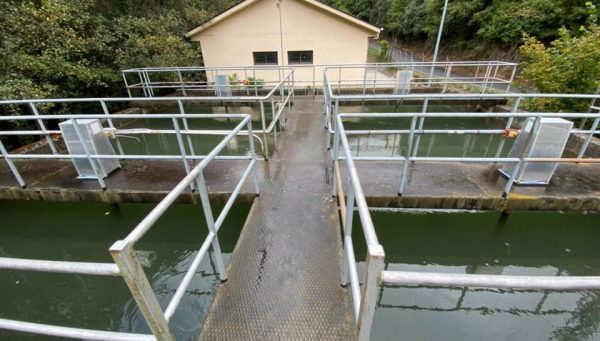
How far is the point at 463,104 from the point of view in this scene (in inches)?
354

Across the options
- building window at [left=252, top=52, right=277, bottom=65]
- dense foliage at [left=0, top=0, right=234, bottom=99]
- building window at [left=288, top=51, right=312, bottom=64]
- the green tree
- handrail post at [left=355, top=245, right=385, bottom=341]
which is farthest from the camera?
building window at [left=252, top=52, right=277, bottom=65]

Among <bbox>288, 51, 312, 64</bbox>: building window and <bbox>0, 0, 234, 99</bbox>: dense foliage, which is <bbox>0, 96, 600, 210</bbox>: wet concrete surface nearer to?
<bbox>0, 0, 234, 99</bbox>: dense foliage

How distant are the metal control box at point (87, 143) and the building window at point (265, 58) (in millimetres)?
9523

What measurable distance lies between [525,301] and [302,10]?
11605 millimetres

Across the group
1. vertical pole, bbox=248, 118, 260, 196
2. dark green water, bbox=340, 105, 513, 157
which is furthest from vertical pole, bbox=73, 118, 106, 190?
Result: dark green water, bbox=340, 105, 513, 157

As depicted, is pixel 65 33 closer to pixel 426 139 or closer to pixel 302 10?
pixel 302 10

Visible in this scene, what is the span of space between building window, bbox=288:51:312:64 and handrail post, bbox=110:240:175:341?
12060mm

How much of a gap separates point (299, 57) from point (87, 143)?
10027mm

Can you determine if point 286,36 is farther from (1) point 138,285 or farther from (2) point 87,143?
(1) point 138,285

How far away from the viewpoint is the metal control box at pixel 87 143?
3.47m

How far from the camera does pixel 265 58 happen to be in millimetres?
12102

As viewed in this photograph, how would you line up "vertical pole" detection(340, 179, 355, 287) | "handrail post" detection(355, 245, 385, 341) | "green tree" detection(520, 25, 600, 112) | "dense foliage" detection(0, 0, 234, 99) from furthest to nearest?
1. "dense foliage" detection(0, 0, 234, 99)
2. "green tree" detection(520, 25, 600, 112)
3. "vertical pole" detection(340, 179, 355, 287)
4. "handrail post" detection(355, 245, 385, 341)

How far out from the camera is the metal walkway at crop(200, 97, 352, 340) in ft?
5.95

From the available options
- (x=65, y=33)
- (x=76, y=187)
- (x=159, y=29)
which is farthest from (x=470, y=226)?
(x=159, y=29)
